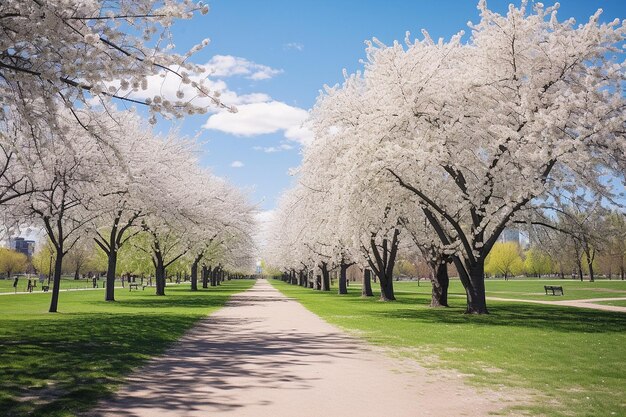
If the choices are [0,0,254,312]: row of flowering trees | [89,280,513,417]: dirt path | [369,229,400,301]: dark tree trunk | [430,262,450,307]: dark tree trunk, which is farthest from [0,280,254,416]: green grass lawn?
[369,229,400,301]: dark tree trunk

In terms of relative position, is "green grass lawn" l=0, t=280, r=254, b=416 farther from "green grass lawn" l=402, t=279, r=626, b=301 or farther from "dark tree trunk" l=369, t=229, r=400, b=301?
"green grass lawn" l=402, t=279, r=626, b=301

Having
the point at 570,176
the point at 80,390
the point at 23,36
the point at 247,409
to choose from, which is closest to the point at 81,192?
the point at 23,36

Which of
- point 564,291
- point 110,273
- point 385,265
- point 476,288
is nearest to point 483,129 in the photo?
point 476,288

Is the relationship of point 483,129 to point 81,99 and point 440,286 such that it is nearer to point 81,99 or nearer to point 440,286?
point 440,286

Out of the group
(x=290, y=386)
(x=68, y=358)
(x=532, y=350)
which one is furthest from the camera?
(x=532, y=350)

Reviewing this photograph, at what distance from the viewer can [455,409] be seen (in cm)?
652

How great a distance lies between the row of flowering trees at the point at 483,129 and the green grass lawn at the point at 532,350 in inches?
156

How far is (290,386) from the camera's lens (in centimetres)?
774

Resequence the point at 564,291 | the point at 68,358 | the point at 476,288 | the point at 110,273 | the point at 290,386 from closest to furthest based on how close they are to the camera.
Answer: the point at 290,386 < the point at 68,358 < the point at 476,288 < the point at 110,273 < the point at 564,291

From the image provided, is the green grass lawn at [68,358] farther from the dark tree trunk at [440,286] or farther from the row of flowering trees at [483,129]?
A: the dark tree trunk at [440,286]

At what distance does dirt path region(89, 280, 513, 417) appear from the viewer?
6.37m

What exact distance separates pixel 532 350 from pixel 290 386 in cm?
687

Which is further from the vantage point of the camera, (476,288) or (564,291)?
(564,291)

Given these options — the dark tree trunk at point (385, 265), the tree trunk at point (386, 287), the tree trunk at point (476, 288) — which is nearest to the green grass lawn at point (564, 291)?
the tree trunk at point (386, 287)
